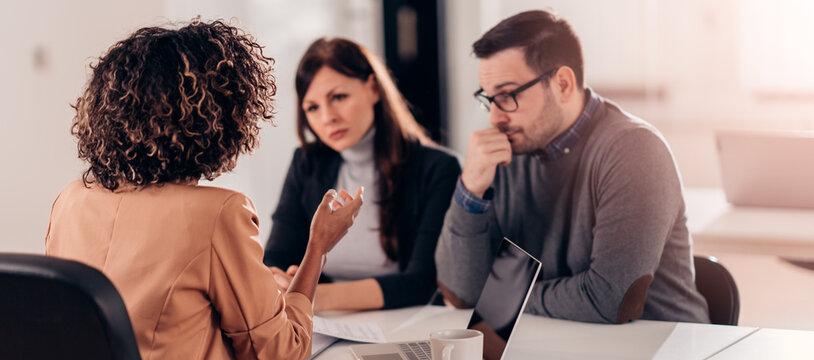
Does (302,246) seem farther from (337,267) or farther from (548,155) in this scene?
(548,155)

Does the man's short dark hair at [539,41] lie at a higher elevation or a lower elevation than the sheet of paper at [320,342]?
higher

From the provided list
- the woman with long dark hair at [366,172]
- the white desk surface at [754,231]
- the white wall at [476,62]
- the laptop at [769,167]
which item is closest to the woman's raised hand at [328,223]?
the woman with long dark hair at [366,172]

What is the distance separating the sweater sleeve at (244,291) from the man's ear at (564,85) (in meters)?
0.89

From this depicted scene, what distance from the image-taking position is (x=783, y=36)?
3.96 m

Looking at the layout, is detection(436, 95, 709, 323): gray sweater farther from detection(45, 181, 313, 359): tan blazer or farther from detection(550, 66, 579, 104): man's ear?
detection(45, 181, 313, 359): tan blazer

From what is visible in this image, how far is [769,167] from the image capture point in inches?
88.4

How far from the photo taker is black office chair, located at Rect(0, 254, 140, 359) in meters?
0.77

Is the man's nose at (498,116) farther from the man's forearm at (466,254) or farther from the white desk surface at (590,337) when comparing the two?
the white desk surface at (590,337)

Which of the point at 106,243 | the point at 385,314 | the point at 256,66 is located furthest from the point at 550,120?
the point at 106,243

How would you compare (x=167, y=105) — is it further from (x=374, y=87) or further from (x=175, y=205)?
(x=374, y=87)

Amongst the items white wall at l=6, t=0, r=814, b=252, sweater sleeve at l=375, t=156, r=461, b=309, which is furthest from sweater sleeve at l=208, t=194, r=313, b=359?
white wall at l=6, t=0, r=814, b=252

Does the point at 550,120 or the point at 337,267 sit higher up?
the point at 550,120

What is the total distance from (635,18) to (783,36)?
0.74m

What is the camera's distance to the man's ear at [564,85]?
1.72 m
